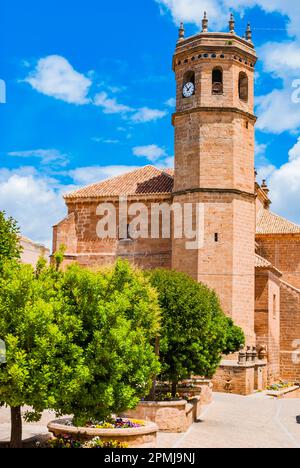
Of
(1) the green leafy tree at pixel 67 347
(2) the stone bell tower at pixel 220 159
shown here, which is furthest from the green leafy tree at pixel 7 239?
(2) the stone bell tower at pixel 220 159

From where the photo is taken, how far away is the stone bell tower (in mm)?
28562

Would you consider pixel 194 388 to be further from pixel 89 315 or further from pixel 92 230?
pixel 92 230

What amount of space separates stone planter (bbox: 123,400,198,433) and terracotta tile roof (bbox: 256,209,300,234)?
68.2ft

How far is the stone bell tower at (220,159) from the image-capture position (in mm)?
28562

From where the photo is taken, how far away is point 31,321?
31.3 ft

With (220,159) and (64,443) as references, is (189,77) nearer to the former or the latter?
(220,159)

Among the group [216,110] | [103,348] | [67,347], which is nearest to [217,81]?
[216,110]

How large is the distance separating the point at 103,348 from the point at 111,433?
2.57 m

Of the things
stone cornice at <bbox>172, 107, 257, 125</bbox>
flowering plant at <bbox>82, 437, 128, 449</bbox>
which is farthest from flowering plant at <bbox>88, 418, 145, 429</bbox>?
stone cornice at <bbox>172, 107, 257, 125</bbox>

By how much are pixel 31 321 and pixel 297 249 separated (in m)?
28.1

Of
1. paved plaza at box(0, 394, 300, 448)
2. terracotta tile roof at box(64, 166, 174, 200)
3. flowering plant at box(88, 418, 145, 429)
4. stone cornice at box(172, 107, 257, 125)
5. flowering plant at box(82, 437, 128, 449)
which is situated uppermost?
stone cornice at box(172, 107, 257, 125)

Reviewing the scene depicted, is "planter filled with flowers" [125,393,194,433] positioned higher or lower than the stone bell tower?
lower

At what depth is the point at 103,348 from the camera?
33.3 ft

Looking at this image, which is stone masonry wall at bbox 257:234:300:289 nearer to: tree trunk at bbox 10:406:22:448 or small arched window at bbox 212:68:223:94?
small arched window at bbox 212:68:223:94
